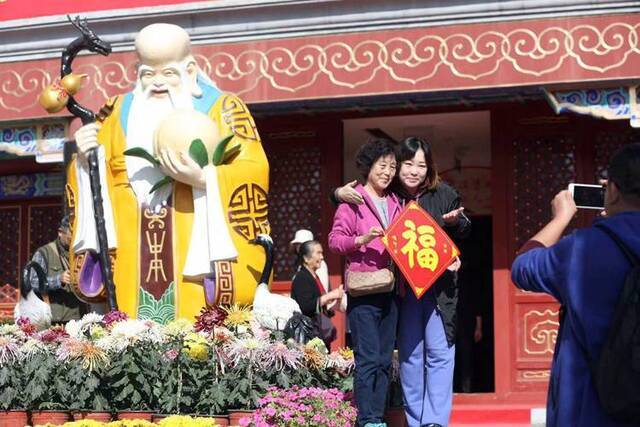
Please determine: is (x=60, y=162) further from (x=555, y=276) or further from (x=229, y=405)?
(x=555, y=276)

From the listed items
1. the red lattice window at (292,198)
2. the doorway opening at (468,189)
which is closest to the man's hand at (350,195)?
the doorway opening at (468,189)

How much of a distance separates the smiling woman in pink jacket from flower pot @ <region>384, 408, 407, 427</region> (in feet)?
2.07

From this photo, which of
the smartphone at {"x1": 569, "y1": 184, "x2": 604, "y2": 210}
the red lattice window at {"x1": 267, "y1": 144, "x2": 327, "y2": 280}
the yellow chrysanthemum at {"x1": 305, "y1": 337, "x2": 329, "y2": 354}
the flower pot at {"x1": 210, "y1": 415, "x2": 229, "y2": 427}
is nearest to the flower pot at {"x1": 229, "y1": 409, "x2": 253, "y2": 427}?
the flower pot at {"x1": 210, "y1": 415, "x2": 229, "y2": 427}

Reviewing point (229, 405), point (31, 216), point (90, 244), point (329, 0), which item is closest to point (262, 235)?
point (90, 244)

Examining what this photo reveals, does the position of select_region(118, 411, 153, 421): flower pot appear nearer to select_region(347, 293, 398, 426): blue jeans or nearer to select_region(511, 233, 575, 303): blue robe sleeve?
select_region(347, 293, 398, 426): blue jeans

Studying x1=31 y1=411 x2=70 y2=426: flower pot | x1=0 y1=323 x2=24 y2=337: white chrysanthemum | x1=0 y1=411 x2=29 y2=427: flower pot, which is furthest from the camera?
x1=0 y1=323 x2=24 y2=337: white chrysanthemum

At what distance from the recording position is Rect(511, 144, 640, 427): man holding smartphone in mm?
3703

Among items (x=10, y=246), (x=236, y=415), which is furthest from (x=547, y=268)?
(x=10, y=246)

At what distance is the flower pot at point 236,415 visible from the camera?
6660mm

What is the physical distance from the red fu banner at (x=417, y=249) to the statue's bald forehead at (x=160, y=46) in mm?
2791

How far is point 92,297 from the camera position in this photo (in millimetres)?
8422

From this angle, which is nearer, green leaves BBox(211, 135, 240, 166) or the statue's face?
green leaves BBox(211, 135, 240, 166)

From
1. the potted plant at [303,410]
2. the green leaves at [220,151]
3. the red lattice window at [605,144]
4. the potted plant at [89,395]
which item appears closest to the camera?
the potted plant at [303,410]

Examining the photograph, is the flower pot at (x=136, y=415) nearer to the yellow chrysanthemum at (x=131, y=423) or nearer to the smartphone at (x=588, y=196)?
the yellow chrysanthemum at (x=131, y=423)
